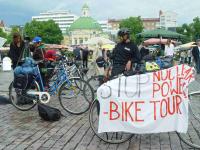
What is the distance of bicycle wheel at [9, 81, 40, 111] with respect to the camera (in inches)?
370

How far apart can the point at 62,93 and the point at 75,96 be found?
0.40 metres

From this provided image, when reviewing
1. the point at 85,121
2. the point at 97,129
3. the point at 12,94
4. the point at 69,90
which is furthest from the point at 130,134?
the point at 12,94

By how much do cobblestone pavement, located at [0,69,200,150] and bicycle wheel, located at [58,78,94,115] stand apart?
64cm

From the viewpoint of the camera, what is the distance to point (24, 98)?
9547 millimetres

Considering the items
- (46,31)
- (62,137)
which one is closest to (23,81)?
(62,137)

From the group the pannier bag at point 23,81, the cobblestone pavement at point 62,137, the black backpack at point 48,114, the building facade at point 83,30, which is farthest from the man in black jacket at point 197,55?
the building facade at point 83,30

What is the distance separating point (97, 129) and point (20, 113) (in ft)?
10.5

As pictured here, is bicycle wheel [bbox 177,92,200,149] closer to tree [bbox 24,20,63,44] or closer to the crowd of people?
the crowd of people

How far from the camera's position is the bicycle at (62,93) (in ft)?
30.3

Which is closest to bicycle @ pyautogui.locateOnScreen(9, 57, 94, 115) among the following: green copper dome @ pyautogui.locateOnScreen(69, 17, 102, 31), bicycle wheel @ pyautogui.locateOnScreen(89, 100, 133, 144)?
bicycle wheel @ pyautogui.locateOnScreen(89, 100, 133, 144)

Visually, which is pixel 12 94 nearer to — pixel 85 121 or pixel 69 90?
pixel 69 90

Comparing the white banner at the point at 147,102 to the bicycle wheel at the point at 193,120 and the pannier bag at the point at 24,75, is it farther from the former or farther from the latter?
the pannier bag at the point at 24,75

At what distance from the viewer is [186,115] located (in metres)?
6.16

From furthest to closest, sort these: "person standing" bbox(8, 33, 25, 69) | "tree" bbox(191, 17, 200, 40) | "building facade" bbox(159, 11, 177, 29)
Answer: "tree" bbox(191, 17, 200, 40) < "building facade" bbox(159, 11, 177, 29) < "person standing" bbox(8, 33, 25, 69)
